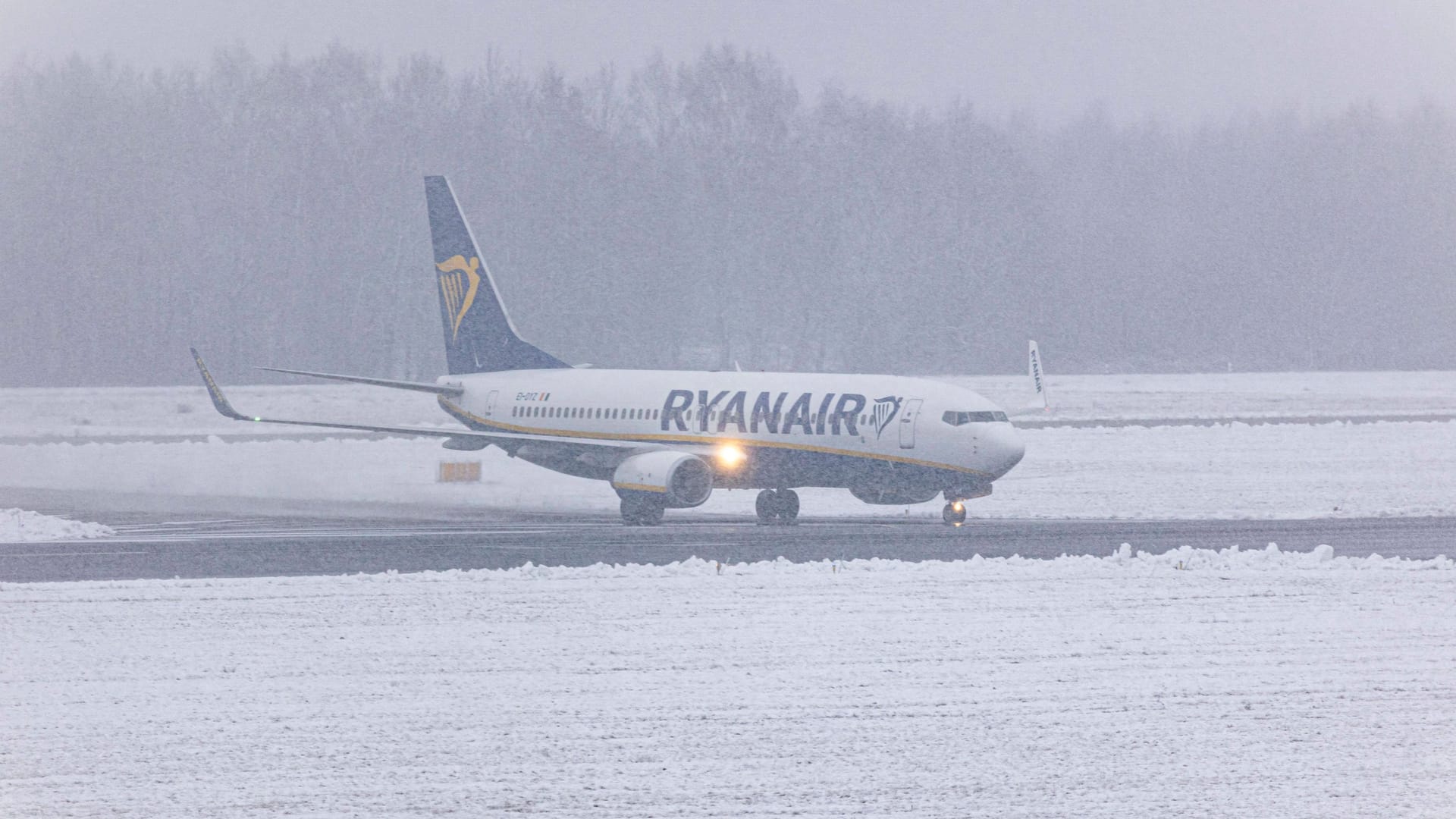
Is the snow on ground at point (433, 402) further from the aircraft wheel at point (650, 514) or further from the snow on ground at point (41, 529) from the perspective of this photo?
the aircraft wheel at point (650, 514)

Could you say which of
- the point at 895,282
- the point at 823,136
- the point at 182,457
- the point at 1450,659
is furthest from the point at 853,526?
the point at 823,136

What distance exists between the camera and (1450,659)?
1563 cm

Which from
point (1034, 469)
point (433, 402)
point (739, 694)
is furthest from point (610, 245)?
point (739, 694)

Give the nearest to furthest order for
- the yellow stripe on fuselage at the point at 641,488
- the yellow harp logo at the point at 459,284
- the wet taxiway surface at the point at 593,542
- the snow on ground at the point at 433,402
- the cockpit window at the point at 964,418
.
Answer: the wet taxiway surface at the point at 593,542, the cockpit window at the point at 964,418, the yellow stripe on fuselage at the point at 641,488, the yellow harp logo at the point at 459,284, the snow on ground at the point at 433,402

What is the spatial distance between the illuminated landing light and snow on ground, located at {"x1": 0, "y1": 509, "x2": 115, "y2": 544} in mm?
11422

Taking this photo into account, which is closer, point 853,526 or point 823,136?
point 853,526

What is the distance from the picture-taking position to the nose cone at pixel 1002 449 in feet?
98.8

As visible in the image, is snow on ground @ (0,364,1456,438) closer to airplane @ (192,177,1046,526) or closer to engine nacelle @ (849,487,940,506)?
airplane @ (192,177,1046,526)

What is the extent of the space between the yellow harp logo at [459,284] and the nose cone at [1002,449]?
14.7m

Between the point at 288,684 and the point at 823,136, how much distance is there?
321ft

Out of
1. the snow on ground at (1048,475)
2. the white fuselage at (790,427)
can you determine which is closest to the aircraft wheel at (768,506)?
the white fuselage at (790,427)

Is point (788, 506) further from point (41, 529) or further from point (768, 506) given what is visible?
point (41, 529)

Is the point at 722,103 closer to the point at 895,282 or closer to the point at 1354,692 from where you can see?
the point at 895,282

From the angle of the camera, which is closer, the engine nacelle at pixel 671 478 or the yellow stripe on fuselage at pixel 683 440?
the yellow stripe on fuselage at pixel 683 440
